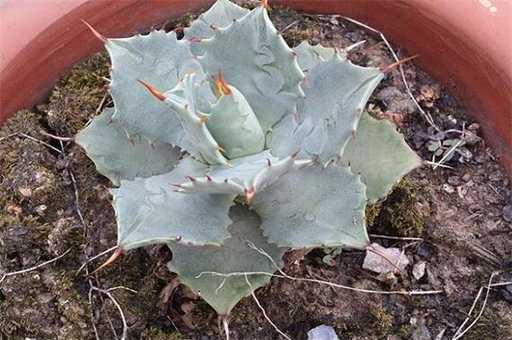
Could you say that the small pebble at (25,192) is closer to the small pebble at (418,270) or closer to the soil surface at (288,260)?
the soil surface at (288,260)

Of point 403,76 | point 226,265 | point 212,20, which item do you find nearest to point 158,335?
A: point 226,265

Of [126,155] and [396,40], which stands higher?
[396,40]

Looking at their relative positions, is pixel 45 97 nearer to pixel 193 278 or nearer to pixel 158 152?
pixel 158 152

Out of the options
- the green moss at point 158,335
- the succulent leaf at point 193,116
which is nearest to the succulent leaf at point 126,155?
the succulent leaf at point 193,116

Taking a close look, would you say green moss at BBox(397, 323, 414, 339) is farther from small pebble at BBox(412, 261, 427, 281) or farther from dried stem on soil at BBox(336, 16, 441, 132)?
dried stem on soil at BBox(336, 16, 441, 132)

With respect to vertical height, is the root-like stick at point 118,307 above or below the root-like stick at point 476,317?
below

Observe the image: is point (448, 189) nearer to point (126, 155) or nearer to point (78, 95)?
point (126, 155)

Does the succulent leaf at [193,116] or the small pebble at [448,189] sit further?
the small pebble at [448,189]

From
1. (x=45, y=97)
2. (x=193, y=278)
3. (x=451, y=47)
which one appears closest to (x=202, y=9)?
(x=45, y=97)
